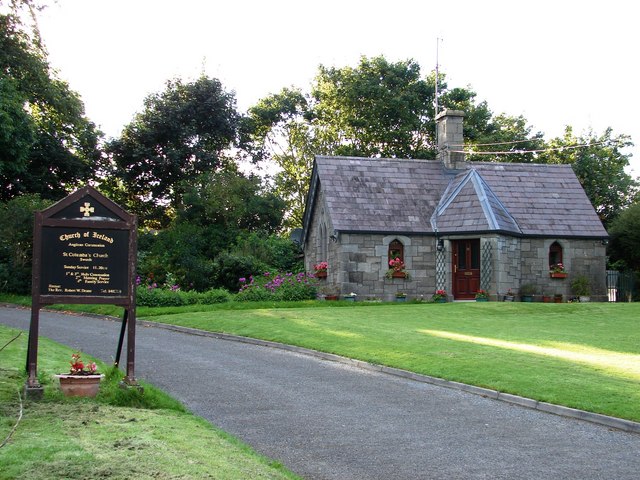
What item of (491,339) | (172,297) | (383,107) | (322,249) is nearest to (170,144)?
(383,107)

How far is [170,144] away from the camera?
45.0 m

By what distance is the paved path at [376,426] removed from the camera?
25.3 feet

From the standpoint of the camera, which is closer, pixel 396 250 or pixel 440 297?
pixel 440 297

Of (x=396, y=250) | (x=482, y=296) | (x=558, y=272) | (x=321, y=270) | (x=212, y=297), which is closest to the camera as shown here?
(x=212, y=297)

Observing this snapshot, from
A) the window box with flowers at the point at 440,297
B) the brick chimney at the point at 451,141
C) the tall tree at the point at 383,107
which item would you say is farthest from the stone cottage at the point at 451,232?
the tall tree at the point at 383,107

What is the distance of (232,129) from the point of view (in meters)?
47.0

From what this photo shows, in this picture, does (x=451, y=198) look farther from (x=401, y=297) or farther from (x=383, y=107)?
(x=383, y=107)

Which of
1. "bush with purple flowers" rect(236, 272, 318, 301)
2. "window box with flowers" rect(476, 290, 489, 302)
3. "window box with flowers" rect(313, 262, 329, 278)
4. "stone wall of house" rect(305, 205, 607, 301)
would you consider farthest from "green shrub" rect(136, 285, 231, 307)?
"window box with flowers" rect(476, 290, 489, 302)

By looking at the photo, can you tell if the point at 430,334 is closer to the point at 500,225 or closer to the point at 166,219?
the point at 500,225

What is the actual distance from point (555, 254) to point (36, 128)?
24741 mm

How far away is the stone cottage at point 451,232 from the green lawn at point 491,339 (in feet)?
9.05

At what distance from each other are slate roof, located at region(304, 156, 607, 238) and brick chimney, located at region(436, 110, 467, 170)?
39 cm

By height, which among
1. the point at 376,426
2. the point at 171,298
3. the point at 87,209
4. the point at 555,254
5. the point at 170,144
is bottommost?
the point at 376,426

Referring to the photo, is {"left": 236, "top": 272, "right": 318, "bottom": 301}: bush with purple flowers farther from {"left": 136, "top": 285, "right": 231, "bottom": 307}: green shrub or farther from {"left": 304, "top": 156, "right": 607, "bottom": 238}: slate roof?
{"left": 304, "top": 156, "right": 607, "bottom": 238}: slate roof
